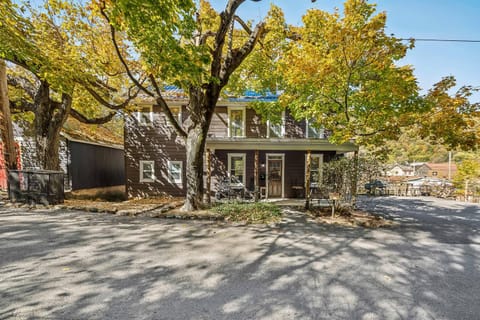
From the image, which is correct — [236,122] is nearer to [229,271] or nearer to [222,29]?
[222,29]

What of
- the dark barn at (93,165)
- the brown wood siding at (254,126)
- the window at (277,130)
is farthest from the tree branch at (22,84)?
the window at (277,130)

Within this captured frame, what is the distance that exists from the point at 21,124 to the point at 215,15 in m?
13.1

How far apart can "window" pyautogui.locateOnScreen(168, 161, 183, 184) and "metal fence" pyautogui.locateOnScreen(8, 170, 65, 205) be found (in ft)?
16.6

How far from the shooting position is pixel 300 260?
3.78 metres

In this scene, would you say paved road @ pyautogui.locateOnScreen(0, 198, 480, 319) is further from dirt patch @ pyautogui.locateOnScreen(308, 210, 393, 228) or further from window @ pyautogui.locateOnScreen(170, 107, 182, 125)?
window @ pyautogui.locateOnScreen(170, 107, 182, 125)

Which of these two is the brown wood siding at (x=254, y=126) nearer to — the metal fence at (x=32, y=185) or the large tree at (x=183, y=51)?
the large tree at (x=183, y=51)

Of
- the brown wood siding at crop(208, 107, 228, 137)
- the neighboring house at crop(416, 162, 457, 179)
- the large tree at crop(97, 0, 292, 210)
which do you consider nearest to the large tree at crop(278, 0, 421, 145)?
the large tree at crop(97, 0, 292, 210)

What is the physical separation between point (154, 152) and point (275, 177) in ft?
23.4

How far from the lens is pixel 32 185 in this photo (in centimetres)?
681

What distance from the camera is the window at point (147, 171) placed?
11484 mm

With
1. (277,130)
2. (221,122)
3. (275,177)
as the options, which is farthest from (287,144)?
(221,122)

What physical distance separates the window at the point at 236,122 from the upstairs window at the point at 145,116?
459cm

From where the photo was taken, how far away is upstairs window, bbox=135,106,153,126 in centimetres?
1139

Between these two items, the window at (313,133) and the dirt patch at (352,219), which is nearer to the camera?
the dirt patch at (352,219)
